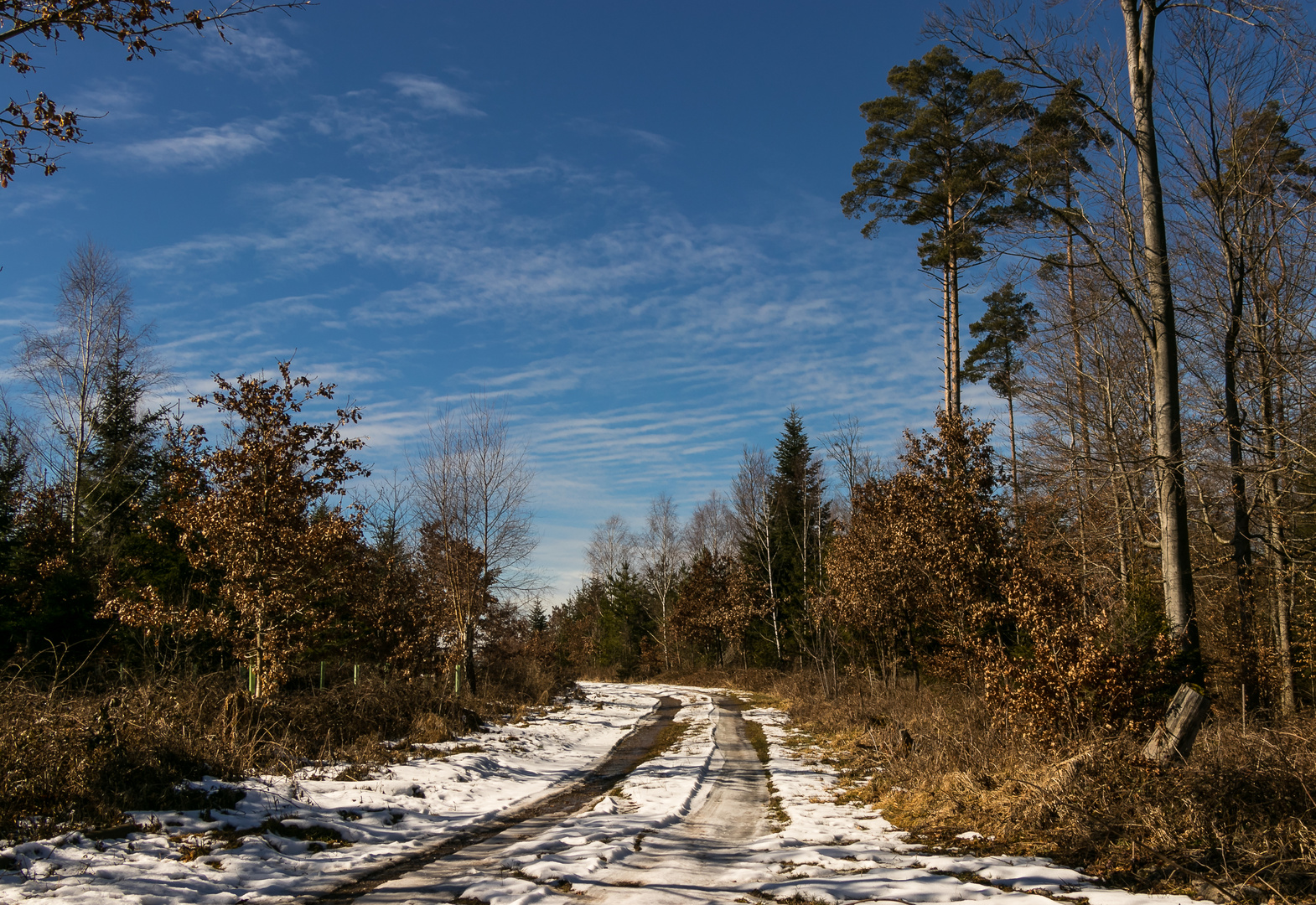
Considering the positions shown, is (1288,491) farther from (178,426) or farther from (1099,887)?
(178,426)

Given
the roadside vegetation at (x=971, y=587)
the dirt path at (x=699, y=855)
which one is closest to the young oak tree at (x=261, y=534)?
the roadside vegetation at (x=971, y=587)

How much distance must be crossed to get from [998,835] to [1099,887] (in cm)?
171

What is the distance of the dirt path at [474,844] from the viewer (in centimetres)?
604

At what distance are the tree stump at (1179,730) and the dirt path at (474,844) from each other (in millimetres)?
6582

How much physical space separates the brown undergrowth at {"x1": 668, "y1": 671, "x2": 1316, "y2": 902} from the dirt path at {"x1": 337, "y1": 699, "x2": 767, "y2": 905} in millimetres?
1875

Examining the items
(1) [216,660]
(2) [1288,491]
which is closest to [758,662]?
(1) [216,660]

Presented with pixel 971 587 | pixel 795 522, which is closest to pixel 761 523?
pixel 795 522

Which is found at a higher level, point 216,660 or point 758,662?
point 216,660

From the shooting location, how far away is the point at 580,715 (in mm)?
21656

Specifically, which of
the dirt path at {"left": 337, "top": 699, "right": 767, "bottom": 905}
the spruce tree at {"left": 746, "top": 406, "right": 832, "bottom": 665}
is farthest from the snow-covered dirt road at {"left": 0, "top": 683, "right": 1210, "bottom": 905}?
the spruce tree at {"left": 746, "top": 406, "right": 832, "bottom": 665}

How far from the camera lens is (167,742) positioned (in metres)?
8.41

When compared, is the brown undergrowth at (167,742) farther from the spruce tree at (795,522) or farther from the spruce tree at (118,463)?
the spruce tree at (795,522)

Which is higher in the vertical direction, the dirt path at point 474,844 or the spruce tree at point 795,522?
the spruce tree at point 795,522

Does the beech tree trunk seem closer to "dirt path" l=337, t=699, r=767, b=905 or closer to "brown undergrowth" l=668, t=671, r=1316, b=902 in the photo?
"brown undergrowth" l=668, t=671, r=1316, b=902
